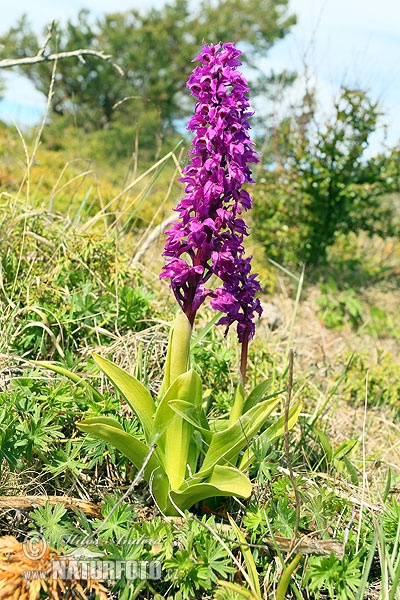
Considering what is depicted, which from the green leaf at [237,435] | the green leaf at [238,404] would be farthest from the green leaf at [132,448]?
the green leaf at [238,404]

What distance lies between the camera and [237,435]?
204 cm

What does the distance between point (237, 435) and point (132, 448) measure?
38cm

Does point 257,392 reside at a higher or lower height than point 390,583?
higher

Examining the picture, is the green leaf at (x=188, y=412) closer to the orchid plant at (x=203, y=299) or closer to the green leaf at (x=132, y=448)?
the orchid plant at (x=203, y=299)

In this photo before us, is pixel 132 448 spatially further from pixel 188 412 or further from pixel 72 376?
pixel 72 376

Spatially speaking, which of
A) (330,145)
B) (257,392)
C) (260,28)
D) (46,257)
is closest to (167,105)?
(260,28)

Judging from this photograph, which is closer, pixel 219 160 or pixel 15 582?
pixel 15 582

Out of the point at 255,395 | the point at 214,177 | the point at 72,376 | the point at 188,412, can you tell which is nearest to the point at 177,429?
the point at 188,412

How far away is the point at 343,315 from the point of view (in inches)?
211

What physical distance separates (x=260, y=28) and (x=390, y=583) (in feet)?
69.9

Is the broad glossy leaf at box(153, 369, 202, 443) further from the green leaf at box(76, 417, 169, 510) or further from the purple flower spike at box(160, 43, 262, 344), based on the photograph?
the purple flower spike at box(160, 43, 262, 344)

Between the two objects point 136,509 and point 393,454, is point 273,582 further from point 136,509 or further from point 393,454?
point 393,454

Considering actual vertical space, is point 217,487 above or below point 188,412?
below

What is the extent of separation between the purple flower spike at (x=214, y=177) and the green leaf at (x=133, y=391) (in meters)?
0.33
